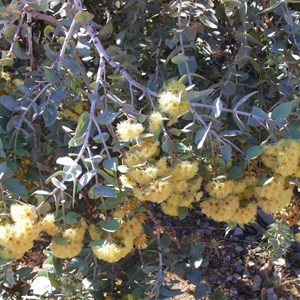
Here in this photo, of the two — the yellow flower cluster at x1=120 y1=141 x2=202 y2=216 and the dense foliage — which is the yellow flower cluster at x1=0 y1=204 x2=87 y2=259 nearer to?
the dense foliage

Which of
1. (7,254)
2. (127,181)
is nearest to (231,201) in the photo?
(127,181)

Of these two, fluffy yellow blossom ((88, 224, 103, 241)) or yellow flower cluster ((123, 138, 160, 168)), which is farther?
fluffy yellow blossom ((88, 224, 103, 241))

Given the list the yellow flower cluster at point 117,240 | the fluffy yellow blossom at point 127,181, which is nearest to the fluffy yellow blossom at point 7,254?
the yellow flower cluster at point 117,240

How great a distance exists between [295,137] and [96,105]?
0.47 meters

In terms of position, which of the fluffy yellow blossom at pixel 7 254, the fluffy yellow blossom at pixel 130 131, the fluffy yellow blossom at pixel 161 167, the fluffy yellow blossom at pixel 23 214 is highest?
the fluffy yellow blossom at pixel 130 131

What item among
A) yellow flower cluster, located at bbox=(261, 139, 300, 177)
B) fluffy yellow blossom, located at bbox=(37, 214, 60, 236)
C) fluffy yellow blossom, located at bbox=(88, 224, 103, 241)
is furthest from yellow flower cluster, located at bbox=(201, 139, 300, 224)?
fluffy yellow blossom, located at bbox=(37, 214, 60, 236)

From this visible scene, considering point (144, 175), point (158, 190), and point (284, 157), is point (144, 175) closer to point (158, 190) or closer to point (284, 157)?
point (158, 190)

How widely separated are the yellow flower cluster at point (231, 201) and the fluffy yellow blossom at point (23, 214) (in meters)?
0.40

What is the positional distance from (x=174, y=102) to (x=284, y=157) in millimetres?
261

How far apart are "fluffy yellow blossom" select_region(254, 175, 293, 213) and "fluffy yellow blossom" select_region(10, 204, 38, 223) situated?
503 mm

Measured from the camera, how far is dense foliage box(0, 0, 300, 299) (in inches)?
47.3

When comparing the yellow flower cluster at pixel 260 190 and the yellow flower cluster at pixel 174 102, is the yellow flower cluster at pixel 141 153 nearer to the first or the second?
the yellow flower cluster at pixel 174 102

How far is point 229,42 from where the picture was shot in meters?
2.04

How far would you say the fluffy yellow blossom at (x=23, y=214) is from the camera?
116 centimetres
